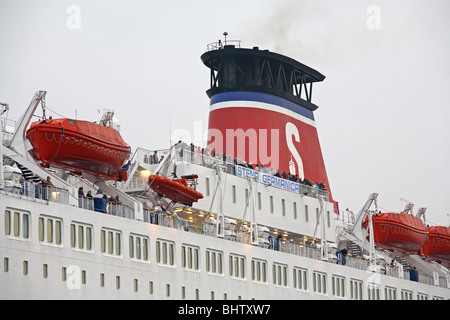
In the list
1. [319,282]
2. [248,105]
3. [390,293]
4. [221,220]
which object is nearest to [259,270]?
[221,220]

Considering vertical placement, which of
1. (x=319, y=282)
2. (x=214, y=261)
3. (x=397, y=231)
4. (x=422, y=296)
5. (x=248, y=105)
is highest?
(x=248, y=105)

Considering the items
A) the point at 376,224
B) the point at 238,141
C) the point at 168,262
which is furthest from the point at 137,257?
the point at 376,224

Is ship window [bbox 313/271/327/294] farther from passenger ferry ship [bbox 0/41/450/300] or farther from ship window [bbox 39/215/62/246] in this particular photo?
ship window [bbox 39/215/62/246]

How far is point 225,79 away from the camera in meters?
60.9

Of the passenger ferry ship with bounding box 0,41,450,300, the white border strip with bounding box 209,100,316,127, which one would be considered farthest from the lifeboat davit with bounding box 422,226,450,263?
the white border strip with bounding box 209,100,316,127

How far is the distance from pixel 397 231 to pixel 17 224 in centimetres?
3026

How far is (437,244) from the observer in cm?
6819

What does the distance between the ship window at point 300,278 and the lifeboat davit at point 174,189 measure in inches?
332

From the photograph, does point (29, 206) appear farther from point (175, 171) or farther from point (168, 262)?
point (175, 171)

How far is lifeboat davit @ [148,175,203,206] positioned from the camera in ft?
154

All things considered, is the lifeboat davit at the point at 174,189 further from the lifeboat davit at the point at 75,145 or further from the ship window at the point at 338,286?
the ship window at the point at 338,286

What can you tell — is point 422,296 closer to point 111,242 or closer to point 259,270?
point 259,270

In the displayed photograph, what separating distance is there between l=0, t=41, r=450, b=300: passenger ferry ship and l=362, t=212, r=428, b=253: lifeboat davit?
88 mm

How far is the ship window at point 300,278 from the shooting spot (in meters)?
53.6
